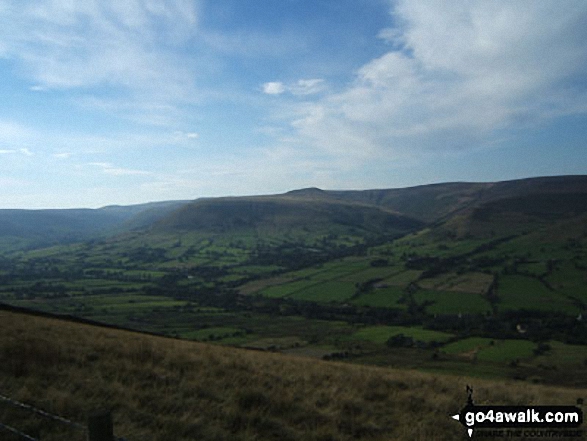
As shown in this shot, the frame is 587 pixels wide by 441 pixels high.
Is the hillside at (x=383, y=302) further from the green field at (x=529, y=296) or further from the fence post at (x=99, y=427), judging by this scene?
the fence post at (x=99, y=427)

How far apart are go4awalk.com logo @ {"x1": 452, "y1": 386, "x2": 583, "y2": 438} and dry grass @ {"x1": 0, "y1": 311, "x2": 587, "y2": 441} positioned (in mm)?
572

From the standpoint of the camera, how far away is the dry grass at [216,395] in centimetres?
852

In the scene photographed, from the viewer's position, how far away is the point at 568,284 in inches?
4141

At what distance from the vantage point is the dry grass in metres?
8.52

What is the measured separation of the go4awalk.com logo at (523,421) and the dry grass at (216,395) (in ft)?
1.88

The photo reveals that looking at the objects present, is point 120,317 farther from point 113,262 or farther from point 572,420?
point 113,262

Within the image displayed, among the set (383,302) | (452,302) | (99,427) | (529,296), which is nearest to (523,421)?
(99,427)

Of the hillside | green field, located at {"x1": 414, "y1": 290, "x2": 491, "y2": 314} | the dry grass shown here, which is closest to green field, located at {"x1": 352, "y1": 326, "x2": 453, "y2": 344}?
the hillside

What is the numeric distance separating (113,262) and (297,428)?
212 metres

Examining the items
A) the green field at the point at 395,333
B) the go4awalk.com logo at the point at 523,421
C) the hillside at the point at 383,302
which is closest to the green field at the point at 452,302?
the hillside at the point at 383,302

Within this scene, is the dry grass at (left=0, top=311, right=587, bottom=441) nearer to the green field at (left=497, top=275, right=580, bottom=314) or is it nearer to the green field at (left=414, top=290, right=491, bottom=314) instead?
the green field at (left=414, top=290, right=491, bottom=314)

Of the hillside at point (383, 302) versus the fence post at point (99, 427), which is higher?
the fence post at point (99, 427)

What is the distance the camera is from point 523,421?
10.4 meters

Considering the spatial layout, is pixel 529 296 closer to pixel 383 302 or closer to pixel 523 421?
pixel 383 302
